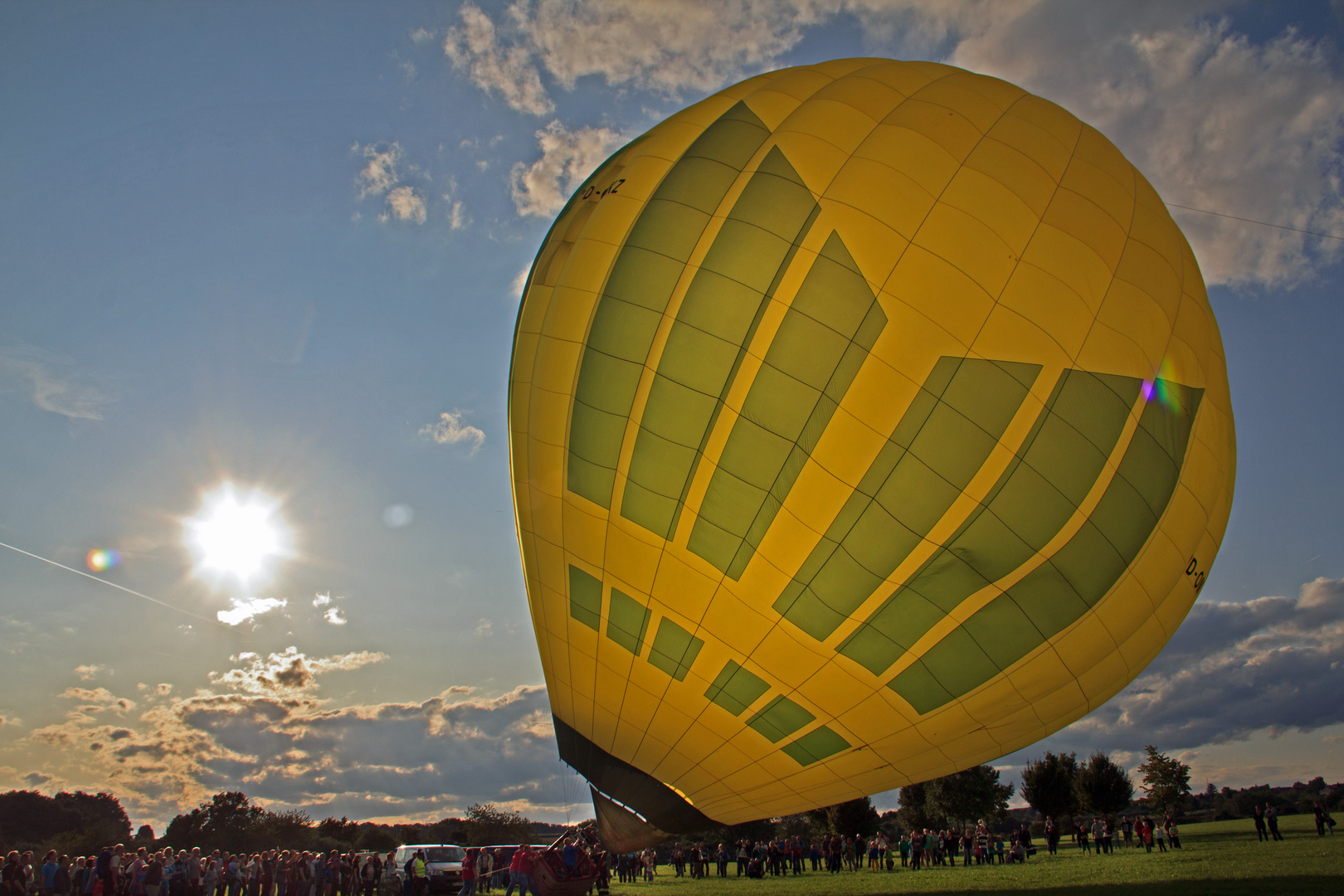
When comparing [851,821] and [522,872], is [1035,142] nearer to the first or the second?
[522,872]

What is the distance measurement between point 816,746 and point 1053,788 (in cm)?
3917

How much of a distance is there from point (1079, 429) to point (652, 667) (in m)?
4.97

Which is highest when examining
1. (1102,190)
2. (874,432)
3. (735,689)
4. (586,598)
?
(1102,190)

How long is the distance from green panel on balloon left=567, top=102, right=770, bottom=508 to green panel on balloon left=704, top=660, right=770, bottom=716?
221 cm

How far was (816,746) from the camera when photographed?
7773 millimetres

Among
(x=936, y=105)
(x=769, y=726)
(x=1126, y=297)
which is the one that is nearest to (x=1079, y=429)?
(x=1126, y=297)

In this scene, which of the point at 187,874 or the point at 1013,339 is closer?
the point at 1013,339

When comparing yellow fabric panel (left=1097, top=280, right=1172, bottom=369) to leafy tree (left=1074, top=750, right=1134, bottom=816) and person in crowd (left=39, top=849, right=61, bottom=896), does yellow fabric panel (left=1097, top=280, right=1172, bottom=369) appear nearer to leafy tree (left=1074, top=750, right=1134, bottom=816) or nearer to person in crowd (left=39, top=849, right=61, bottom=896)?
person in crowd (left=39, top=849, right=61, bottom=896)

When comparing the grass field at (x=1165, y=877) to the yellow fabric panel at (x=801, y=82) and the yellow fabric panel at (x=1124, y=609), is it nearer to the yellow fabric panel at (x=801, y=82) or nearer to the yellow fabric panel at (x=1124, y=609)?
the yellow fabric panel at (x=1124, y=609)

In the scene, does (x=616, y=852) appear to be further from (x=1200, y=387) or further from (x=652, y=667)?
(x=1200, y=387)

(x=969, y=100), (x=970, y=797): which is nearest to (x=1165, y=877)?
(x=969, y=100)

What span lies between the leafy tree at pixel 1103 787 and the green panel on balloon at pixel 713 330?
41.1m

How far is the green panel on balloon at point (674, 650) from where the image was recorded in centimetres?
768

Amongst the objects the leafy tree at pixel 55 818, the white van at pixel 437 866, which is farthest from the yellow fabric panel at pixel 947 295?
the leafy tree at pixel 55 818
